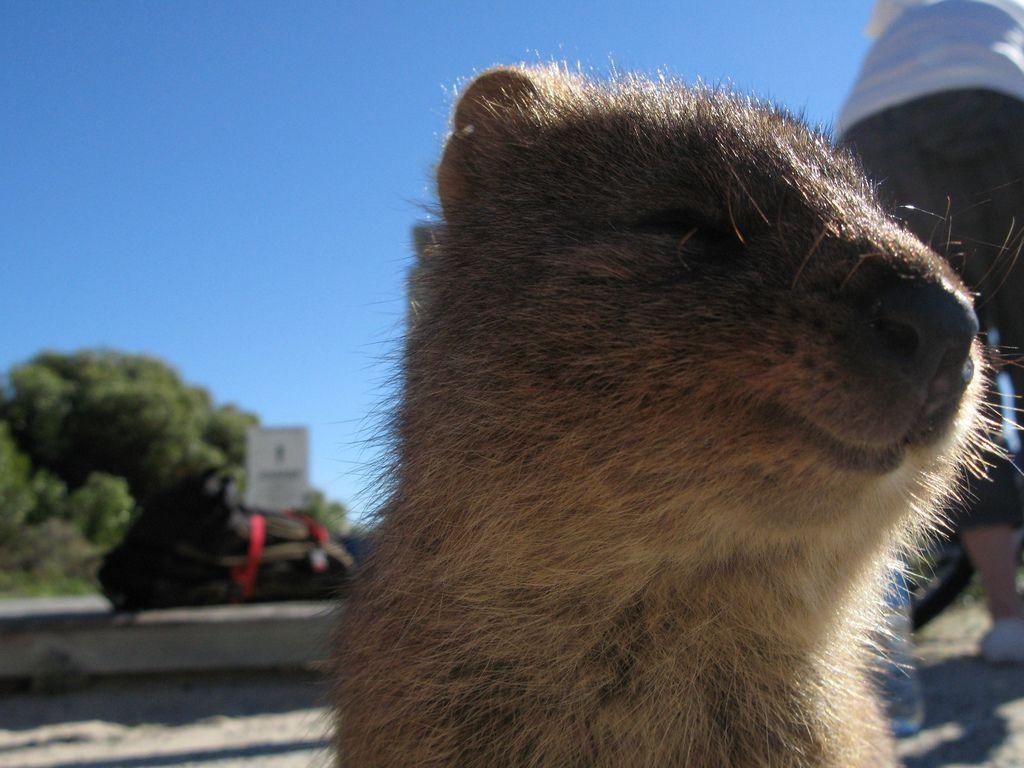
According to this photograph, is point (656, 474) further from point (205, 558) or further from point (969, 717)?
point (205, 558)

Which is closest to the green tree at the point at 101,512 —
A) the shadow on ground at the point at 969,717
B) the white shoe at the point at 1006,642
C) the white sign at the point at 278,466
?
the white sign at the point at 278,466

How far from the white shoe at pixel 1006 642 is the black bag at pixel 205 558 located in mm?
4348

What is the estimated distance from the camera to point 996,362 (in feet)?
6.58

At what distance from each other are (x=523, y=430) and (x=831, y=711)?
3.14 feet

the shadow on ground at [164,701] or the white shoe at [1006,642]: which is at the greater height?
the white shoe at [1006,642]

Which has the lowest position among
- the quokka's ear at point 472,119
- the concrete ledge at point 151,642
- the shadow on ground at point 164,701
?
the shadow on ground at point 164,701

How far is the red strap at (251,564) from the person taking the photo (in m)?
6.36

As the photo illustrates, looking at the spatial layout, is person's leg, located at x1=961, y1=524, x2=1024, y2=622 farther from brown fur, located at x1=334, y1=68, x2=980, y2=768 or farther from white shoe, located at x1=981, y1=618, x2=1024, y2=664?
brown fur, located at x1=334, y1=68, x2=980, y2=768

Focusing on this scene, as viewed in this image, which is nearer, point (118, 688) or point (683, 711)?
point (683, 711)

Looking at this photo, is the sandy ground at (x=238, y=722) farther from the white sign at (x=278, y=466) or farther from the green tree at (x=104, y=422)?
the green tree at (x=104, y=422)

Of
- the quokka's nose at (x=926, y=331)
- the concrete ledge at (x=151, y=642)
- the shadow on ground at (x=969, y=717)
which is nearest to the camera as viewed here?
the quokka's nose at (x=926, y=331)

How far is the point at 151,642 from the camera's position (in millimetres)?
5492

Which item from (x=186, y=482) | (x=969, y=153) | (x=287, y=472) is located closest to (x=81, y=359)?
(x=287, y=472)

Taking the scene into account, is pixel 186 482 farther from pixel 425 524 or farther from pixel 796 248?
pixel 796 248
